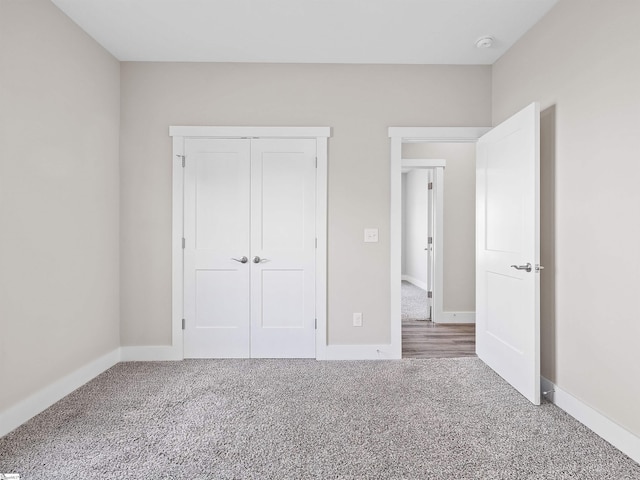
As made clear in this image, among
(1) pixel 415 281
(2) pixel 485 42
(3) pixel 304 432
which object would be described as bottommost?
(3) pixel 304 432

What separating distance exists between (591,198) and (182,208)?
3.04 m

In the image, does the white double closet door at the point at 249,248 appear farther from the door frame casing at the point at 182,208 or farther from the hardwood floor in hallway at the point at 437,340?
the hardwood floor in hallway at the point at 437,340

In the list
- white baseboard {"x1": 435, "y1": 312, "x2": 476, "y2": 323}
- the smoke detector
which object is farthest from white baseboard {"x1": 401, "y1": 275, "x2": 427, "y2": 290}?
the smoke detector

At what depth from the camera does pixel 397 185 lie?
316cm

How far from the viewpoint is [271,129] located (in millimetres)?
3133

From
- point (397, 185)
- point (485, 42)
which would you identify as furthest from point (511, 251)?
point (485, 42)

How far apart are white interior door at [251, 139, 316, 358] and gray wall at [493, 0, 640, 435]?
1827mm

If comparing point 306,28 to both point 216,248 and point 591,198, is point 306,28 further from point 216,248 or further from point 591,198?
point 591,198

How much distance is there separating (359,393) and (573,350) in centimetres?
142

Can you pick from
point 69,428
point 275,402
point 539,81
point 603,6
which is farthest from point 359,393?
point 603,6

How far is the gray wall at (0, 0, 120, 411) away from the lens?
202 centimetres

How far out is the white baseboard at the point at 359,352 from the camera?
10.4 feet

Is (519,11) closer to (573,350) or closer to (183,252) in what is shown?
(573,350)

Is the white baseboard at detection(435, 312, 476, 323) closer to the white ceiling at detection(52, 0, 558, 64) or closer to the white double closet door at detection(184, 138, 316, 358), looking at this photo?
the white double closet door at detection(184, 138, 316, 358)
